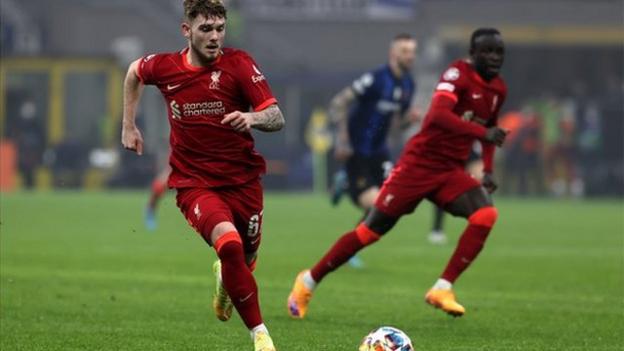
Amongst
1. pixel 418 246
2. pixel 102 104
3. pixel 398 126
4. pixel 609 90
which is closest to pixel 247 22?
pixel 102 104

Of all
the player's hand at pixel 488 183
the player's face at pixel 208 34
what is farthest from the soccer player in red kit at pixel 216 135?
the player's hand at pixel 488 183

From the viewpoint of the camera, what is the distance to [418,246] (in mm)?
20422

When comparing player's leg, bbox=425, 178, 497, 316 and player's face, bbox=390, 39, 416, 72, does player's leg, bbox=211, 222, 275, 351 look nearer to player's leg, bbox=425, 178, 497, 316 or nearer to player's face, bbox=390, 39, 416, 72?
player's leg, bbox=425, 178, 497, 316

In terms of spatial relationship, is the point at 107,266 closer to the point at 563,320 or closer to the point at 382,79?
the point at 382,79

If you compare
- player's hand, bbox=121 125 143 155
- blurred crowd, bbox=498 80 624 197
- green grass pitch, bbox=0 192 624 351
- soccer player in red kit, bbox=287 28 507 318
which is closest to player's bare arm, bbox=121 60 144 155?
player's hand, bbox=121 125 143 155

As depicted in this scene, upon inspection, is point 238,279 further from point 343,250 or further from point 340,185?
point 340,185

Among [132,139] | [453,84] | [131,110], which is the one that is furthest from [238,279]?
[453,84]

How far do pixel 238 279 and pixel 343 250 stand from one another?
3.29m

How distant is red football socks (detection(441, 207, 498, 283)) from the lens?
39.1 ft

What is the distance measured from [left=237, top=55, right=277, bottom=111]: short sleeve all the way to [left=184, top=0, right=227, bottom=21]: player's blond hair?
0.33 m

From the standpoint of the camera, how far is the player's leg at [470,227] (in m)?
11.9

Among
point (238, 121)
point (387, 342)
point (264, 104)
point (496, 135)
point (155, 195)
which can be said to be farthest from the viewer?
point (155, 195)

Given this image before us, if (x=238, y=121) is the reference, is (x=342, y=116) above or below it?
below

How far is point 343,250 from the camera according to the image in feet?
40.0
